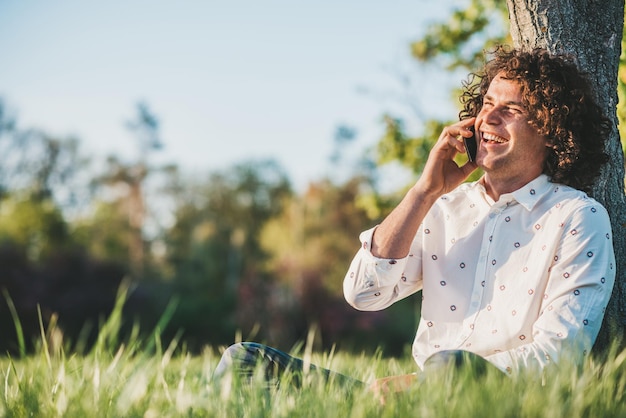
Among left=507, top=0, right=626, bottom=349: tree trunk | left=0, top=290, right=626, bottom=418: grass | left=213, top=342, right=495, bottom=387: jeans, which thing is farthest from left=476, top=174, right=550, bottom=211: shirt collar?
left=213, top=342, right=495, bottom=387: jeans

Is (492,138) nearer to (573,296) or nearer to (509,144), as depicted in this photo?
(509,144)

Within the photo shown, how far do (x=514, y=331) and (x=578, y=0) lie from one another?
6.24ft

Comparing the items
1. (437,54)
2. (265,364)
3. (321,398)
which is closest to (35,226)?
(437,54)

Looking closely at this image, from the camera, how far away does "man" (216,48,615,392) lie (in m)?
2.54

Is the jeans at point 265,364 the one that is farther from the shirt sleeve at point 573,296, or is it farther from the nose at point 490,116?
the nose at point 490,116

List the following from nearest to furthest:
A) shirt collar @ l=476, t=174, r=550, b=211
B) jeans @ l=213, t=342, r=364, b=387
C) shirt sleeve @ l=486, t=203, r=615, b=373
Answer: shirt sleeve @ l=486, t=203, r=615, b=373
jeans @ l=213, t=342, r=364, b=387
shirt collar @ l=476, t=174, r=550, b=211

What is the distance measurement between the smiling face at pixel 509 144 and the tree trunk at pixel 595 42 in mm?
586

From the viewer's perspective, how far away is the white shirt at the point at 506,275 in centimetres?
247

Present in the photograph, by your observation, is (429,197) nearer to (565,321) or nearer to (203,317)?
(565,321)

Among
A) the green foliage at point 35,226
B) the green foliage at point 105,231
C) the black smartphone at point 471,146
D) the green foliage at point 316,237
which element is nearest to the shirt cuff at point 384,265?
the black smartphone at point 471,146

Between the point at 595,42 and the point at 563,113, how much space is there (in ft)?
2.33

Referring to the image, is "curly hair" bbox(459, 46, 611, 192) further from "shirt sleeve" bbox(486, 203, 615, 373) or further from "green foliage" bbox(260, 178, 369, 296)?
"green foliage" bbox(260, 178, 369, 296)

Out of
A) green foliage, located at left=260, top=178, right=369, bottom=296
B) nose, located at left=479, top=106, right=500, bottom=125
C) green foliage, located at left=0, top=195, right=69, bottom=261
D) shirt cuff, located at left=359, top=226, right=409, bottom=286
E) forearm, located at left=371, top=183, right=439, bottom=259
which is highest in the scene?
nose, located at left=479, top=106, right=500, bottom=125

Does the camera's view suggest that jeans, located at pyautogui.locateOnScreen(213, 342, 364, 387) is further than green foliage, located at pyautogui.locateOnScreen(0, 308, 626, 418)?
Yes
